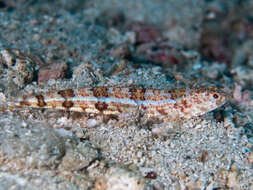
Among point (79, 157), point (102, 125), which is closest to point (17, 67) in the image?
point (102, 125)

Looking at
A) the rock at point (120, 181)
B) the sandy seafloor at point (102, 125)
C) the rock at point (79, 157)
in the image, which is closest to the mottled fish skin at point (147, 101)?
the sandy seafloor at point (102, 125)

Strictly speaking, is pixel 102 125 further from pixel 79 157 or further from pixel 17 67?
pixel 17 67

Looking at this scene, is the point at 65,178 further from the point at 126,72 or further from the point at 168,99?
the point at 126,72

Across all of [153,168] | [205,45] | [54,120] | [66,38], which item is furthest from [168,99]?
[205,45]

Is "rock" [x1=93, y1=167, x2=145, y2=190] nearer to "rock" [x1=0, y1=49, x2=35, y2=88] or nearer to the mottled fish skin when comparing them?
the mottled fish skin

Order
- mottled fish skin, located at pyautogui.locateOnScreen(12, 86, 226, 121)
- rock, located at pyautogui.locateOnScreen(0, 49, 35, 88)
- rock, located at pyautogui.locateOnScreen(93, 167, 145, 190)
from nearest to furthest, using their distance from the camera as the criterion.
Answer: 1. rock, located at pyautogui.locateOnScreen(93, 167, 145, 190)
2. mottled fish skin, located at pyautogui.locateOnScreen(12, 86, 226, 121)
3. rock, located at pyautogui.locateOnScreen(0, 49, 35, 88)

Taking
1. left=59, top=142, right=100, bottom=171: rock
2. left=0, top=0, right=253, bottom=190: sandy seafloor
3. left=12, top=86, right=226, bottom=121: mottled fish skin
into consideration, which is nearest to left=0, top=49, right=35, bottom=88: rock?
left=0, top=0, right=253, bottom=190: sandy seafloor
